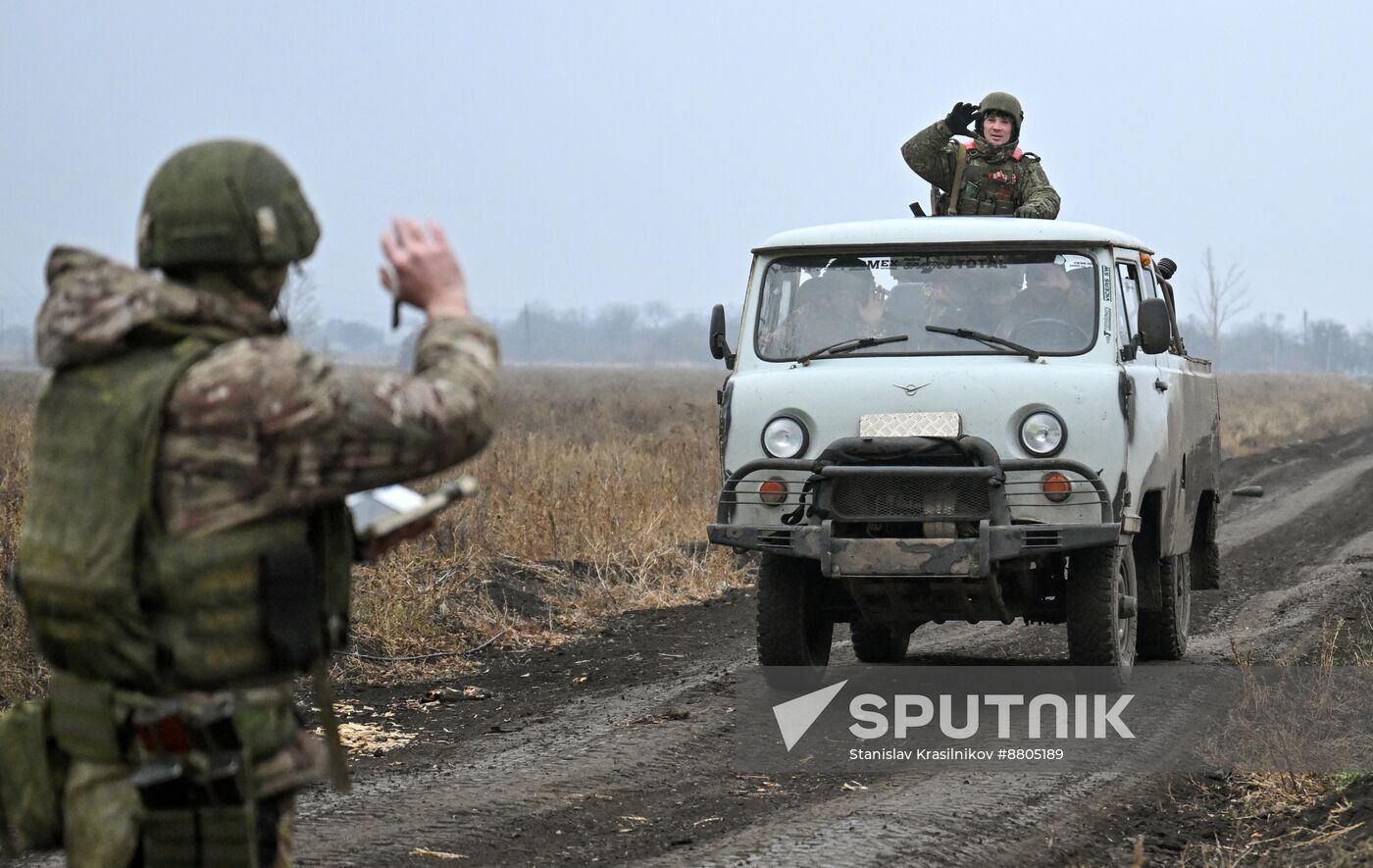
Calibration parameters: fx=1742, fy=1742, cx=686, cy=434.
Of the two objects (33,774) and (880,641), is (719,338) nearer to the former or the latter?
(880,641)

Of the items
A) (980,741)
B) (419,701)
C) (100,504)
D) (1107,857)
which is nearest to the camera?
(100,504)

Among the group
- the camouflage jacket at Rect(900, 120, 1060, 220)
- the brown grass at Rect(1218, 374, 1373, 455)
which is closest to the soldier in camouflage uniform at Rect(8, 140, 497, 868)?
the camouflage jacket at Rect(900, 120, 1060, 220)

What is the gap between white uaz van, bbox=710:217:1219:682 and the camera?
7.27 meters

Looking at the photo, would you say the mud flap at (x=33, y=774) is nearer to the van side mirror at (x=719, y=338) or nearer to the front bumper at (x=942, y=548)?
the front bumper at (x=942, y=548)

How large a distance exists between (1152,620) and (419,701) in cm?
372

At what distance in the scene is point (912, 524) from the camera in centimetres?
738

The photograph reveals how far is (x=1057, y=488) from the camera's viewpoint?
727 centimetres

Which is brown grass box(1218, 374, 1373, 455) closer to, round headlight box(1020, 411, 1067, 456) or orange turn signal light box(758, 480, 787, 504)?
round headlight box(1020, 411, 1067, 456)

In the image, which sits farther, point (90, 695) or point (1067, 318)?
point (1067, 318)

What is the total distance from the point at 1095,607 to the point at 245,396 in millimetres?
5627

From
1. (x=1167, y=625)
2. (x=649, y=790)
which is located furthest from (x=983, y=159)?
(x=649, y=790)

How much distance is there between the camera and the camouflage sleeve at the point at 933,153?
9.81 m

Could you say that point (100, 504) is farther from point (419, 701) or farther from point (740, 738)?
point (419, 701)

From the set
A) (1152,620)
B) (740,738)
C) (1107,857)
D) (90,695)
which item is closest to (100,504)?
(90,695)
